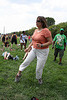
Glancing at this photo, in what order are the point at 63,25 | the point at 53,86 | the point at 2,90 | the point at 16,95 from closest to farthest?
the point at 16,95 → the point at 2,90 → the point at 53,86 → the point at 63,25

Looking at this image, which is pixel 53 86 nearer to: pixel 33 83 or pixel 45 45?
pixel 33 83

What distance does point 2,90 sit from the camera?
10.9 feet

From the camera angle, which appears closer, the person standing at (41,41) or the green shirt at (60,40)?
the person standing at (41,41)

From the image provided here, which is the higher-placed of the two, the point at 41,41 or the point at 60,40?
the point at 41,41

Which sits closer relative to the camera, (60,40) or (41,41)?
(41,41)

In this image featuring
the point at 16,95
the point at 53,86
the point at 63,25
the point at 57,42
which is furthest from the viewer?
the point at 63,25

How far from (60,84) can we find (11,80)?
166 cm

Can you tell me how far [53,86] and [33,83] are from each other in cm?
65

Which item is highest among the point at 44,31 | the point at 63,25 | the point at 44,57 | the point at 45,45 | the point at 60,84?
the point at 63,25

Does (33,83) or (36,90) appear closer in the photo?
(36,90)

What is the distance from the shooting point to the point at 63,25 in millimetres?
27203

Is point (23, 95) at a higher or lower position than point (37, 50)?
lower

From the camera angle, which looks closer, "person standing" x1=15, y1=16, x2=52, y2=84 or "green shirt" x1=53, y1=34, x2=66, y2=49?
"person standing" x1=15, y1=16, x2=52, y2=84

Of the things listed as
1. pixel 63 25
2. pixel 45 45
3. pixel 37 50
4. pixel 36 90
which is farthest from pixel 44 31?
pixel 63 25
